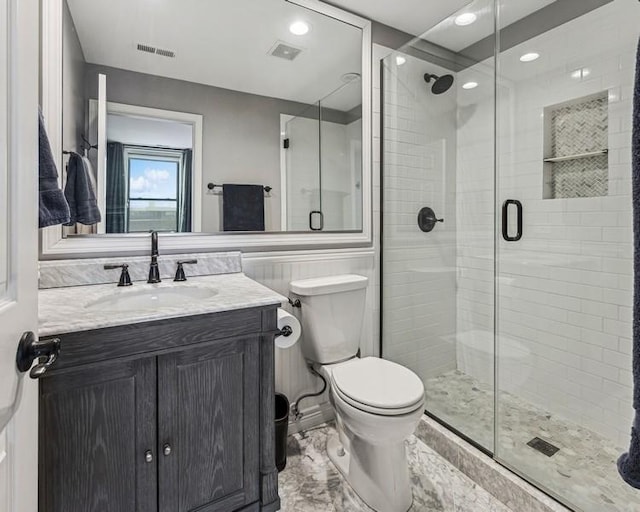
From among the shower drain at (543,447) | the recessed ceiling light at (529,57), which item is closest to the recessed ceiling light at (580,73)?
the recessed ceiling light at (529,57)

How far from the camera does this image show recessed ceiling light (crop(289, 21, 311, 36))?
180 cm

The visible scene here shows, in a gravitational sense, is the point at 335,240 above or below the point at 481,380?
above

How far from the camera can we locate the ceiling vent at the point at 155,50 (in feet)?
4.81

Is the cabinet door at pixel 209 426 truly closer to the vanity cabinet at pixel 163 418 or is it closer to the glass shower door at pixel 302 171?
the vanity cabinet at pixel 163 418

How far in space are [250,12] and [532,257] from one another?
195cm

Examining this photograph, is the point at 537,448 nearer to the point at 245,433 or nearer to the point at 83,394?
the point at 245,433

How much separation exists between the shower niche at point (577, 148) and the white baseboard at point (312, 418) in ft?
5.64

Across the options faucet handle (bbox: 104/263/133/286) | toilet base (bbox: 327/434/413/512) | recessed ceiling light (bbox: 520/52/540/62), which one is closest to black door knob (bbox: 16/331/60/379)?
faucet handle (bbox: 104/263/133/286)

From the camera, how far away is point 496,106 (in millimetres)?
1942

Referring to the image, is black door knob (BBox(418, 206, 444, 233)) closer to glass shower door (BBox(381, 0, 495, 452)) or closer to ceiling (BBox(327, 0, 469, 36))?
glass shower door (BBox(381, 0, 495, 452))

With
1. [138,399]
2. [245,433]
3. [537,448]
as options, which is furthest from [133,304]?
[537,448]

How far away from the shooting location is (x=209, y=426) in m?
1.15

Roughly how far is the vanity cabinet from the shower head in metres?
1.82

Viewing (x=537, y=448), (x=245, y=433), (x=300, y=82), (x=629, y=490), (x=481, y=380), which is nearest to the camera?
(x=245, y=433)
